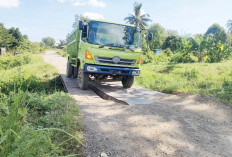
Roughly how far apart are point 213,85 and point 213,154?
4.86 metres

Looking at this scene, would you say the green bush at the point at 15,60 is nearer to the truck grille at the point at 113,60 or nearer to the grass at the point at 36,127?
the truck grille at the point at 113,60

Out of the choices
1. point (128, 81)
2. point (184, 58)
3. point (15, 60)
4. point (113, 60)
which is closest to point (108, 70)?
point (113, 60)

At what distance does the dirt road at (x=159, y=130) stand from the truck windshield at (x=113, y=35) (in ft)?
7.97

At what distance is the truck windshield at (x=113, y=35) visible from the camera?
652 centimetres

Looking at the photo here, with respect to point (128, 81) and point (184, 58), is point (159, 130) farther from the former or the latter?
point (184, 58)

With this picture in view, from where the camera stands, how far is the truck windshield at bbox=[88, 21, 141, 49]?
6.52m

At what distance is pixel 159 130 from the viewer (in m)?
3.53

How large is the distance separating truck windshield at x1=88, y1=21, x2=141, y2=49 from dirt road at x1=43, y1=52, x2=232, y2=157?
2.43 m

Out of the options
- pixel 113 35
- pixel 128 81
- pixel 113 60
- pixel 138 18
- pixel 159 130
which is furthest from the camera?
pixel 138 18

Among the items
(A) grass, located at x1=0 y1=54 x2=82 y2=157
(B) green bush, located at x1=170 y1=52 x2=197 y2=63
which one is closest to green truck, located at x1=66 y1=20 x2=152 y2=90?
(A) grass, located at x1=0 y1=54 x2=82 y2=157

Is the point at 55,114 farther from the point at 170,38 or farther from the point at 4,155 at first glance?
the point at 170,38

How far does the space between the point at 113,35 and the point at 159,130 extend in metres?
4.14

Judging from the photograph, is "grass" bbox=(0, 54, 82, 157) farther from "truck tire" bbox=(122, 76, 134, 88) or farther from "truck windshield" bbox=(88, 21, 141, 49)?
"truck tire" bbox=(122, 76, 134, 88)

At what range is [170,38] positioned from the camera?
42.8m
